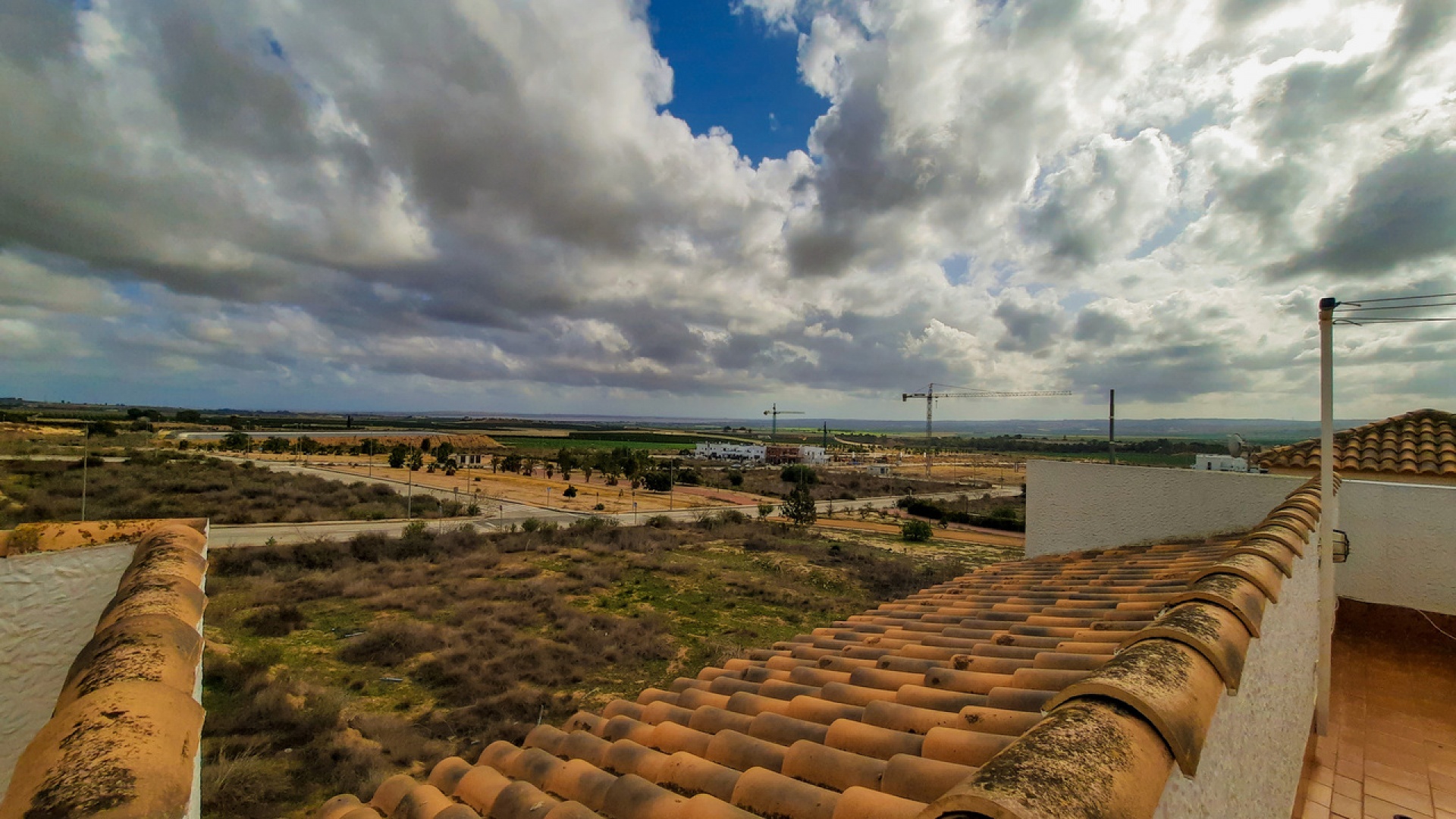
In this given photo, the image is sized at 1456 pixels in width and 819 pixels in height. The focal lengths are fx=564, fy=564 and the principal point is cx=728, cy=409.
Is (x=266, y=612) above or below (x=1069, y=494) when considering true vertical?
below

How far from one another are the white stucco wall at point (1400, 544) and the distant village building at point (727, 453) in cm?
9431

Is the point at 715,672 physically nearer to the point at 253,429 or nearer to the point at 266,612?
the point at 266,612

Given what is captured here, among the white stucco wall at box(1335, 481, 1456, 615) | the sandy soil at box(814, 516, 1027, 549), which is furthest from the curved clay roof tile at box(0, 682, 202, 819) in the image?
the sandy soil at box(814, 516, 1027, 549)

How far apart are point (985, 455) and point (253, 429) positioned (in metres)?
131

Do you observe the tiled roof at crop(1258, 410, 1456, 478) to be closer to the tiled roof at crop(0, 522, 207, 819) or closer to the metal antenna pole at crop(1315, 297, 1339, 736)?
the metal antenna pole at crop(1315, 297, 1339, 736)

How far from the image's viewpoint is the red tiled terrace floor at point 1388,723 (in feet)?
12.5

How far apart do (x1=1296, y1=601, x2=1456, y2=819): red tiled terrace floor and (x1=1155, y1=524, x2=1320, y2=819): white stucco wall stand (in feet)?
1.19

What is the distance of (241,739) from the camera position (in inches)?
304

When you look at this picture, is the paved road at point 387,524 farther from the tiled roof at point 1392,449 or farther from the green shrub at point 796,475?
the tiled roof at point 1392,449

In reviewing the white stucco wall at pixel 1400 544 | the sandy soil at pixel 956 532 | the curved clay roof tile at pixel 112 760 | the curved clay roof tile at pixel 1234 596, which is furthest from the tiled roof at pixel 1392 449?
the sandy soil at pixel 956 532

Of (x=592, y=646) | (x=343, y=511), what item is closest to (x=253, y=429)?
(x=343, y=511)

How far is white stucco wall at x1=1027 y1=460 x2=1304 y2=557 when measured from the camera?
6938 mm

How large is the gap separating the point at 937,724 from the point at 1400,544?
8.01m

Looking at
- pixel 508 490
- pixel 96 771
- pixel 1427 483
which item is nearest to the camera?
pixel 96 771
